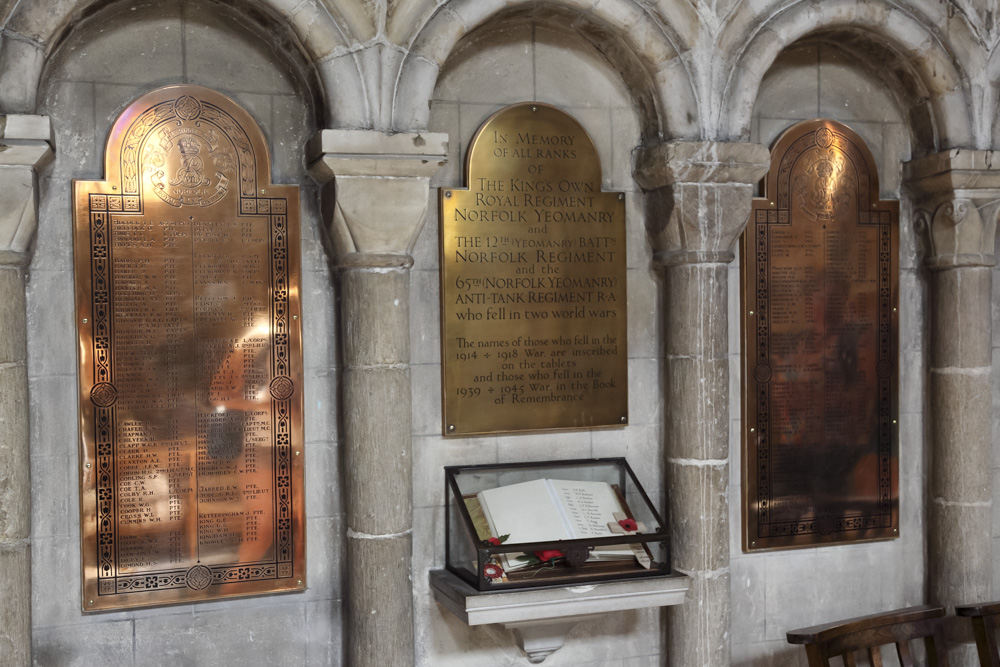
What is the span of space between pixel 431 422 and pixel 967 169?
238 cm

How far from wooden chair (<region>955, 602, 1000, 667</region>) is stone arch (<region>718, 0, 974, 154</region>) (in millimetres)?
1839

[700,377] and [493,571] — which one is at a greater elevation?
[700,377]

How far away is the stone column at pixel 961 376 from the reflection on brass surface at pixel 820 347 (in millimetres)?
175

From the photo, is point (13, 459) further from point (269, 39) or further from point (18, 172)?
point (269, 39)

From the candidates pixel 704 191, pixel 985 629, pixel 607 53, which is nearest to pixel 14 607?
pixel 704 191

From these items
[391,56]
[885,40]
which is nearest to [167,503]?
[391,56]

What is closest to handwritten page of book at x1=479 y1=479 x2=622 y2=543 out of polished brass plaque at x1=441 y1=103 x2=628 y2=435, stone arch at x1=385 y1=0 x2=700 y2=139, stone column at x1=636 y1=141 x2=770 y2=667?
polished brass plaque at x1=441 y1=103 x2=628 y2=435

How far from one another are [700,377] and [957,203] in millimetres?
1328

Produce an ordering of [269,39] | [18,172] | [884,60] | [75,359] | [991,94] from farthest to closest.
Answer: [884,60] → [991,94] → [269,39] → [75,359] → [18,172]

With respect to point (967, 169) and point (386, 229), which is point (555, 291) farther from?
point (967, 169)

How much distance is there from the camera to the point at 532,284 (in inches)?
144

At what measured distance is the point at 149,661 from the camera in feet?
10.9

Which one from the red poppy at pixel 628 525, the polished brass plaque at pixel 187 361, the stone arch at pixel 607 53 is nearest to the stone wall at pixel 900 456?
the stone arch at pixel 607 53

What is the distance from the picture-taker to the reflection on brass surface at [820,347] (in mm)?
3943
